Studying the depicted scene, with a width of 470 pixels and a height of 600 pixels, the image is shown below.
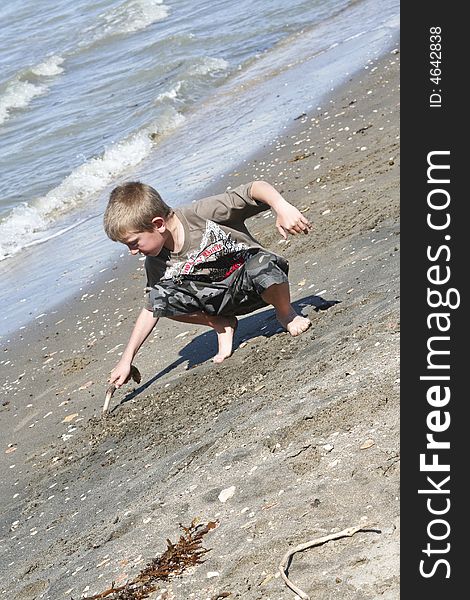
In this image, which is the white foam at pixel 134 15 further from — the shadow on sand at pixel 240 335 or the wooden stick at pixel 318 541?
the wooden stick at pixel 318 541

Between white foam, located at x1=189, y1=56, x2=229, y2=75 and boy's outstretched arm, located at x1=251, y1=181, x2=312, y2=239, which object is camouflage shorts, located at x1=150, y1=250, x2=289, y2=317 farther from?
white foam, located at x1=189, y1=56, x2=229, y2=75

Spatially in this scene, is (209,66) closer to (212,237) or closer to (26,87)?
(26,87)

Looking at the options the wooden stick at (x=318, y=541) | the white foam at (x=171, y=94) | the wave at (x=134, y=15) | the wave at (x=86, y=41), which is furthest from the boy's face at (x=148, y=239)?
the wave at (x=134, y=15)

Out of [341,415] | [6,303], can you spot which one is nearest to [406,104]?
[341,415]

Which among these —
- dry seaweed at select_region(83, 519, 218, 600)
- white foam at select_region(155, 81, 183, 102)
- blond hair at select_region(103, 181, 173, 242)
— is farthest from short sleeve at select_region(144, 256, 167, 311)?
white foam at select_region(155, 81, 183, 102)

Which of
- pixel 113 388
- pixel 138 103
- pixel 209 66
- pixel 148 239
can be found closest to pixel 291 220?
pixel 148 239

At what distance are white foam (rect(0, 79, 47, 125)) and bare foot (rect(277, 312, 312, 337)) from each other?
1227 cm

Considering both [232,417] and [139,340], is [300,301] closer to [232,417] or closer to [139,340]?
[139,340]

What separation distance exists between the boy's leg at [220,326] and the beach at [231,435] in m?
0.09

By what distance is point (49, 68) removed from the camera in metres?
19.2

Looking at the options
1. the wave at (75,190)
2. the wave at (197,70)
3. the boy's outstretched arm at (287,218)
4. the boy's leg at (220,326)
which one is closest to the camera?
the boy's outstretched arm at (287,218)

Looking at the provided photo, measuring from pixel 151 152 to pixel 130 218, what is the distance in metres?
7.73

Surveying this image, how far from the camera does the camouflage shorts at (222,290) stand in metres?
5.29

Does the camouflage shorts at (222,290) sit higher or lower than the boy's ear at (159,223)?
lower
